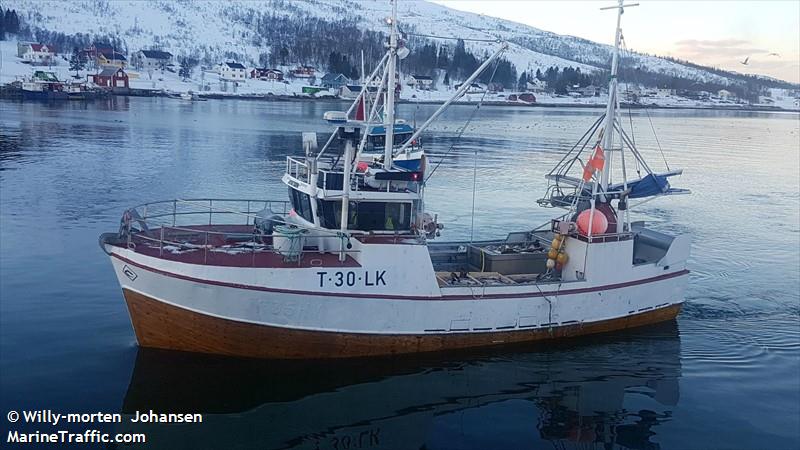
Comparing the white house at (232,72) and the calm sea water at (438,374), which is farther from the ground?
the white house at (232,72)

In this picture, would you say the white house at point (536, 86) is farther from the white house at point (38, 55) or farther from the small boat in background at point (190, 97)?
the white house at point (38, 55)

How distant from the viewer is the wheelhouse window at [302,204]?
15.2 m

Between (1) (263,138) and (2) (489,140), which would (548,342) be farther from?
(2) (489,140)

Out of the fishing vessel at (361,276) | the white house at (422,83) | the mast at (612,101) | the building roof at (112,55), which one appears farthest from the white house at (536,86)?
the fishing vessel at (361,276)

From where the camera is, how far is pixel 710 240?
2925 centimetres

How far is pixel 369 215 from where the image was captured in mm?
14883

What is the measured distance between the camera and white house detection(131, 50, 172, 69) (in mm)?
145000

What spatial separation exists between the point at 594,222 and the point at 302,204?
7.05 m

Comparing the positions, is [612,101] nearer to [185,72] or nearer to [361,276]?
[361,276]

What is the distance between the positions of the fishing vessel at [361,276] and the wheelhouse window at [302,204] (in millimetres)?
63

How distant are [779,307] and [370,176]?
13.8m

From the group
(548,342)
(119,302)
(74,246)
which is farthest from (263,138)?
(548,342)

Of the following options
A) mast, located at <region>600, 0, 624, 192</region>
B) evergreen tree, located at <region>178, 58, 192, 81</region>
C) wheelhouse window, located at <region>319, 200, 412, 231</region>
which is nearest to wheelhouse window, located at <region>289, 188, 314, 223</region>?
wheelhouse window, located at <region>319, 200, 412, 231</region>

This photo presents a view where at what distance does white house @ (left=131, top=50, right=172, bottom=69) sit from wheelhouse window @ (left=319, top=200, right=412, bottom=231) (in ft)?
471
